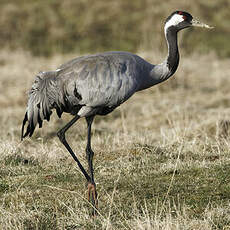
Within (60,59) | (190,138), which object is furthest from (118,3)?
(190,138)

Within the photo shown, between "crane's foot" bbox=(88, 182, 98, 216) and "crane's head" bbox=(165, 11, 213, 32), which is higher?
"crane's head" bbox=(165, 11, 213, 32)

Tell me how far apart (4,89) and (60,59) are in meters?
3.23

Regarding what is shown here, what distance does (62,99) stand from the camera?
5.96 m

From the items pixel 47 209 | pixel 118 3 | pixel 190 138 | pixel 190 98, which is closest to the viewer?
pixel 47 209

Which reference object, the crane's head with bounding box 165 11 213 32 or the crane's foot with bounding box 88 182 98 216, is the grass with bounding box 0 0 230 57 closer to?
the crane's head with bounding box 165 11 213 32

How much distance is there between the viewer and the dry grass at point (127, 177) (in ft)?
16.4

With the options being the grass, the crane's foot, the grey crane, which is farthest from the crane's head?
the grass

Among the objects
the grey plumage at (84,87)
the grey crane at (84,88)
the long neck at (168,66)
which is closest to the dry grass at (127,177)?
A: the grey crane at (84,88)

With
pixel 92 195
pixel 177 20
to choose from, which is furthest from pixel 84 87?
pixel 177 20

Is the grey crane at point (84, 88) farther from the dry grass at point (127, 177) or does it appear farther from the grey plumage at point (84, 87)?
the dry grass at point (127, 177)

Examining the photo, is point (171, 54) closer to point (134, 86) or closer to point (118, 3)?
point (134, 86)

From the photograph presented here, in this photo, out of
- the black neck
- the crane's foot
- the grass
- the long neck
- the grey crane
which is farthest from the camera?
the grass

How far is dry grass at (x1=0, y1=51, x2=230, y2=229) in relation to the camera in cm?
500

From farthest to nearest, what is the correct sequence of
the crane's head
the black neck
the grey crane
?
the crane's head, the black neck, the grey crane
